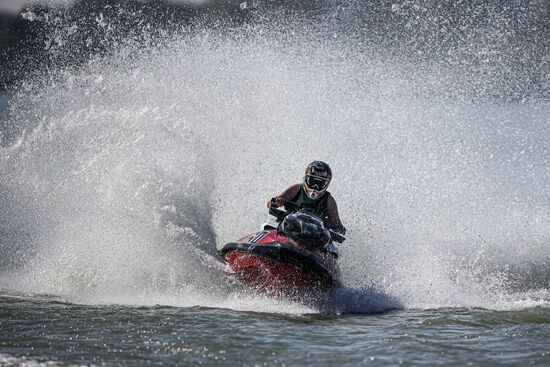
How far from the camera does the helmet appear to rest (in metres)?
11.4

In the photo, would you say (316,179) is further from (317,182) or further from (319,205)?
(319,205)

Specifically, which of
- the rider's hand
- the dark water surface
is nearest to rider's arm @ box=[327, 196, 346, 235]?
the rider's hand

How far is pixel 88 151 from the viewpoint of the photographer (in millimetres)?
14961

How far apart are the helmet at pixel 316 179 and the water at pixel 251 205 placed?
1838 millimetres

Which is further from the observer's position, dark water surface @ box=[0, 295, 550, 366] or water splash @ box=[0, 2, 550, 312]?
water splash @ box=[0, 2, 550, 312]

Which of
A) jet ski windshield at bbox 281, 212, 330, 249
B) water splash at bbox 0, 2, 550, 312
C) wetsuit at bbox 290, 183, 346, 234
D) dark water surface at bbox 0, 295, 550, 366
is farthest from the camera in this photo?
wetsuit at bbox 290, 183, 346, 234

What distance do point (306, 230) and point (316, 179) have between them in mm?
1623

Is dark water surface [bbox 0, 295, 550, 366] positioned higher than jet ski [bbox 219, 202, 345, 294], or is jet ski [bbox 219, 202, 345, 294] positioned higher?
jet ski [bbox 219, 202, 345, 294]

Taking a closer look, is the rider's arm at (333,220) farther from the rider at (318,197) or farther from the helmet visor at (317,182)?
the helmet visor at (317,182)

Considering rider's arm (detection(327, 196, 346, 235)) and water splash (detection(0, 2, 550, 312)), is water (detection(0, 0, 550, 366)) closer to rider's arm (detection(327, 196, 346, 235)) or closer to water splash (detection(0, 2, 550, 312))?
water splash (detection(0, 2, 550, 312))

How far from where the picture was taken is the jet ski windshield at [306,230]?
9.97 metres

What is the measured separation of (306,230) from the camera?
9.98 metres

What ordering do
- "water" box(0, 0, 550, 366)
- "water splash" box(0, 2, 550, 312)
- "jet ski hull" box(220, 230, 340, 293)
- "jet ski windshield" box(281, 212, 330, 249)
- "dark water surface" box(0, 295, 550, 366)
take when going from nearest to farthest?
"dark water surface" box(0, 295, 550, 366) < "water" box(0, 0, 550, 366) < "jet ski hull" box(220, 230, 340, 293) < "jet ski windshield" box(281, 212, 330, 249) < "water splash" box(0, 2, 550, 312)

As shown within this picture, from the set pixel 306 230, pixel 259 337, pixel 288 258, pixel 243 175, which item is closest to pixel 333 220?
pixel 306 230
